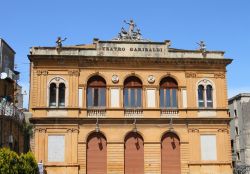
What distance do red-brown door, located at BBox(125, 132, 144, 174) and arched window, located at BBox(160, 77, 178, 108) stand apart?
3.49 m

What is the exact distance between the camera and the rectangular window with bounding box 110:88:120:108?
37062 mm

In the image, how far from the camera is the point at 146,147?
119 feet

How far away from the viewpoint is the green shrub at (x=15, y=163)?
2479cm

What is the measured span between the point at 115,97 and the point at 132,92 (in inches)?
60.6

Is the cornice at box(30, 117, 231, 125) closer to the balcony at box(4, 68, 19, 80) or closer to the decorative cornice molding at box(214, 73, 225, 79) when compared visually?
the decorative cornice molding at box(214, 73, 225, 79)

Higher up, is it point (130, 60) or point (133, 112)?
point (130, 60)

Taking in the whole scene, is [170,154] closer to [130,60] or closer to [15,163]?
[130,60]

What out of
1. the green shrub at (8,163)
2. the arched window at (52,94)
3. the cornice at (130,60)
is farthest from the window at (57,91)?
the green shrub at (8,163)

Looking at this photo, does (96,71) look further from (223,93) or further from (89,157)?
(223,93)

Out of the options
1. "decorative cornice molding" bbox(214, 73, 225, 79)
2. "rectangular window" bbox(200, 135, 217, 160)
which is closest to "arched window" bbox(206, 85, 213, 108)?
"decorative cornice molding" bbox(214, 73, 225, 79)

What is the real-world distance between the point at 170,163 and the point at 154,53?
29.4ft

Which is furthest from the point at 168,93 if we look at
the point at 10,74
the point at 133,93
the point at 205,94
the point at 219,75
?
the point at 10,74

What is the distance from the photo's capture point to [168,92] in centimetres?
3816

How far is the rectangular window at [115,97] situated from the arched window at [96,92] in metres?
0.67
